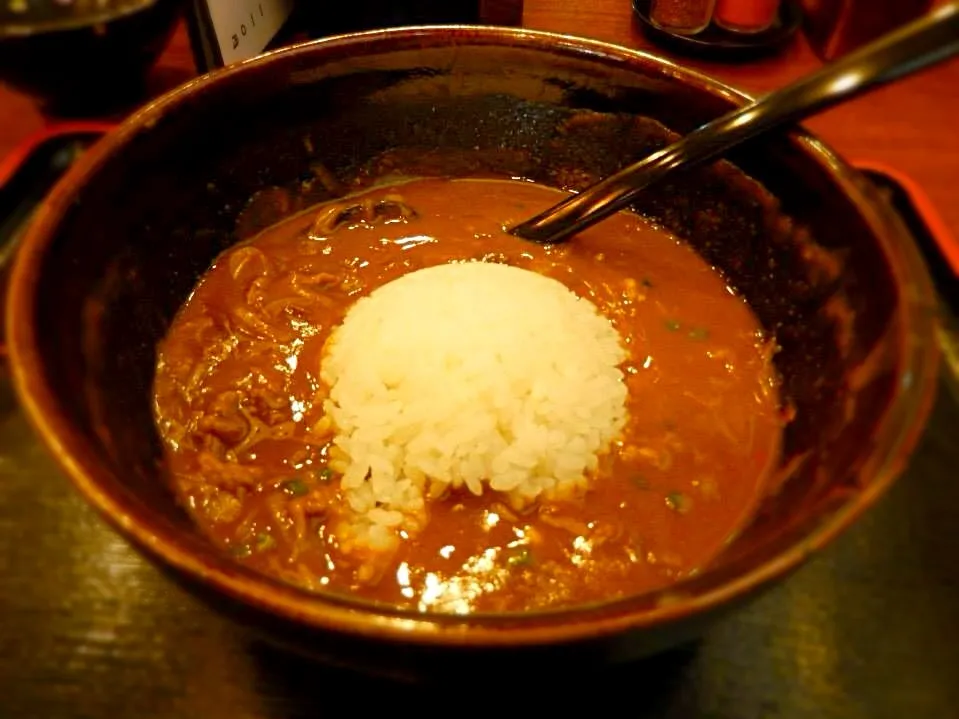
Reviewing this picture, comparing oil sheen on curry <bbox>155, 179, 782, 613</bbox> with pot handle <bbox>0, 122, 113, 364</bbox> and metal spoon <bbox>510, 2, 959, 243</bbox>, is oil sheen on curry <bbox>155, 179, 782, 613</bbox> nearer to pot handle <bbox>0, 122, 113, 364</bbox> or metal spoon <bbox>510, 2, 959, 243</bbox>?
metal spoon <bbox>510, 2, 959, 243</bbox>

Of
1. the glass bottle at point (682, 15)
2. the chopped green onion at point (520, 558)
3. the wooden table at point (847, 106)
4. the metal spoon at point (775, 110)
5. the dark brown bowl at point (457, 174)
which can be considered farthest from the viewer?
the glass bottle at point (682, 15)

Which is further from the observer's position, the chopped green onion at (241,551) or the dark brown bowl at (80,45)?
the dark brown bowl at (80,45)

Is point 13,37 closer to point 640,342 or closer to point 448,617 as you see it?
point 640,342

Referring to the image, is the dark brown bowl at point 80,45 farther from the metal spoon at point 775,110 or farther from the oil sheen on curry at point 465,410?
the metal spoon at point 775,110

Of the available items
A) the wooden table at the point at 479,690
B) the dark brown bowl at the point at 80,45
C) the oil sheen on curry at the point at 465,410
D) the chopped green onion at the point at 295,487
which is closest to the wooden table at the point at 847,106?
the dark brown bowl at the point at 80,45

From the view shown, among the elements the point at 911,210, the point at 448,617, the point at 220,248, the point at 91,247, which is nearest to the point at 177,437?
the point at 91,247

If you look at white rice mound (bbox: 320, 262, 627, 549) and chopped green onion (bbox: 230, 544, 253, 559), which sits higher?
white rice mound (bbox: 320, 262, 627, 549)

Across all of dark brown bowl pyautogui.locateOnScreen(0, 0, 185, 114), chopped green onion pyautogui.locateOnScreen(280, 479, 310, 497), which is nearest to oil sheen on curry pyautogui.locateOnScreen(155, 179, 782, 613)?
chopped green onion pyautogui.locateOnScreen(280, 479, 310, 497)

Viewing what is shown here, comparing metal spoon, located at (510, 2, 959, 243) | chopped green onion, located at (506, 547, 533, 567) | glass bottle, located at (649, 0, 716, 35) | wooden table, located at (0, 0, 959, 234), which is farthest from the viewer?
glass bottle, located at (649, 0, 716, 35)
